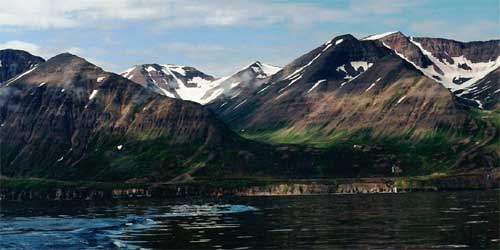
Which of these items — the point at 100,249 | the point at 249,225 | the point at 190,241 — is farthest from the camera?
the point at 249,225

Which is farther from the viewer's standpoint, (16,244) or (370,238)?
(16,244)

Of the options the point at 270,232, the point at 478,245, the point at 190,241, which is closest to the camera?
the point at 478,245

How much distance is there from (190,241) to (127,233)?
20.2m

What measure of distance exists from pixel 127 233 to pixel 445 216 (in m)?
56.0

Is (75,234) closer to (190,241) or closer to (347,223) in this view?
(190,241)

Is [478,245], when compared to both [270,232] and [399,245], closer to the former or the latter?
[399,245]

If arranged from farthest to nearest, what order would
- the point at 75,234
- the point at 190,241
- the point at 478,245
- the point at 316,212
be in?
the point at 316,212
the point at 75,234
the point at 190,241
the point at 478,245

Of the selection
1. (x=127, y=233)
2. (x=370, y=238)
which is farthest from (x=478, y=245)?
(x=127, y=233)

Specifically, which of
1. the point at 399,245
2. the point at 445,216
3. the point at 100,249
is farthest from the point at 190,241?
the point at 445,216

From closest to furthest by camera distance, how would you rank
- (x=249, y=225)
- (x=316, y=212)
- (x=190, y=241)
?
(x=190, y=241) → (x=249, y=225) → (x=316, y=212)

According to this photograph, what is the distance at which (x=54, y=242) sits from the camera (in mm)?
117938

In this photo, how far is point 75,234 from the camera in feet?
427

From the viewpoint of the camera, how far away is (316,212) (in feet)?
566

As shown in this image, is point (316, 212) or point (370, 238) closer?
point (370, 238)
